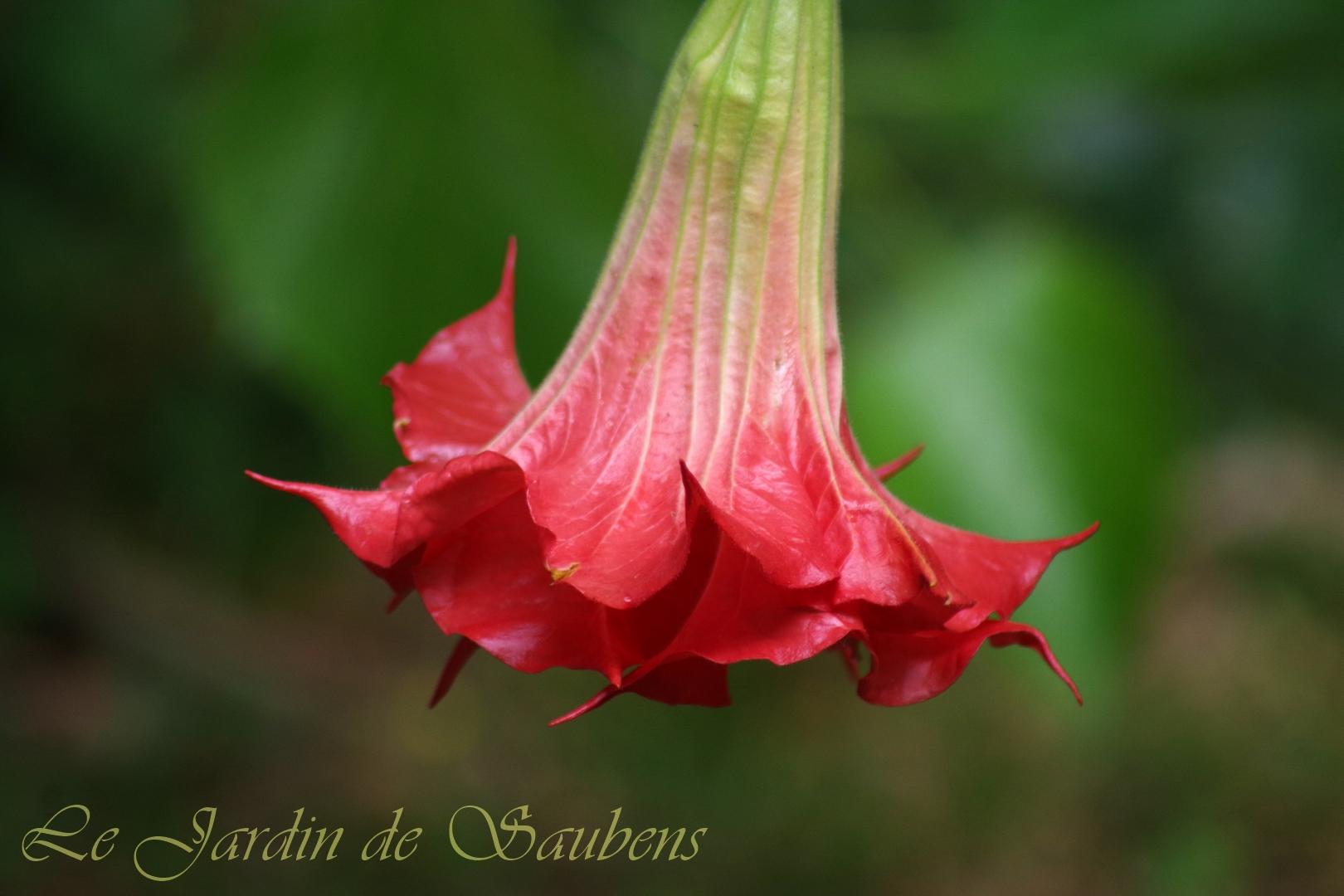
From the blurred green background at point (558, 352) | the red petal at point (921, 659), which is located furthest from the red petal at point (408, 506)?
the blurred green background at point (558, 352)

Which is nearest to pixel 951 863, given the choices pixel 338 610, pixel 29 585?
pixel 338 610

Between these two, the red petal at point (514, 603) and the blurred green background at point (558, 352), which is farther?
the blurred green background at point (558, 352)

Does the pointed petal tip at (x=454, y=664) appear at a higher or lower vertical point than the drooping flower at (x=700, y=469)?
lower

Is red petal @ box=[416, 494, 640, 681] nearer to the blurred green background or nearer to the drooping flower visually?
the drooping flower

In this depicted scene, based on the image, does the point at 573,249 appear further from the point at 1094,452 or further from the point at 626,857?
the point at 626,857

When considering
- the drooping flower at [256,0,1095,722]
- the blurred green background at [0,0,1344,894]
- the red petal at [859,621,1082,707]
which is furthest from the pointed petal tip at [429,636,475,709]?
the blurred green background at [0,0,1344,894]

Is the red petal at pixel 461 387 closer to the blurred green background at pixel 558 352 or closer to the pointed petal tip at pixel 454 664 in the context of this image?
the pointed petal tip at pixel 454 664

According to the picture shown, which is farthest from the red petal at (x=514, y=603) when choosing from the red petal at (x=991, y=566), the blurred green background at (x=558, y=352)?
the blurred green background at (x=558, y=352)
